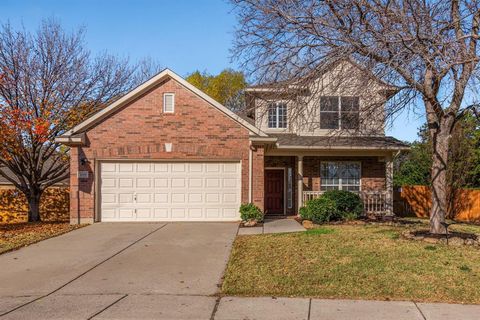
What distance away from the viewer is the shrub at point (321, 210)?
1435 centimetres

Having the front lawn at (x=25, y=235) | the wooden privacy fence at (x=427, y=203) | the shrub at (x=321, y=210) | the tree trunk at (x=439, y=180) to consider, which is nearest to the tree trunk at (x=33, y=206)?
the front lawn at (x=25, y=235)

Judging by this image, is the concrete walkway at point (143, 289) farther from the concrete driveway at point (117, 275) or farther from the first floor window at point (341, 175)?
the first floor window at point (341, 175)

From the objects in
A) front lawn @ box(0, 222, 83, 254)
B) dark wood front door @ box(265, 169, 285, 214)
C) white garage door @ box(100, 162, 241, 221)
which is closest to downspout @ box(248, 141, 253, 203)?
white garage door @ box(100, 162, 241, 221)

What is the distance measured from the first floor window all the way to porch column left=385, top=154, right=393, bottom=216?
3.88ft

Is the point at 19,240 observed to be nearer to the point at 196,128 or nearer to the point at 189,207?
the point at 189,207

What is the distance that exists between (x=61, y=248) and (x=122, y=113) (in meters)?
5.62

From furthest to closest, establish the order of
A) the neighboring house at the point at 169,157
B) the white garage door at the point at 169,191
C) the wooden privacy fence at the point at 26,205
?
1. the wooden privacy fence at the point at 26,205
2. the white garage door at the point at 169,191
3. the neighboring house at the point at 169,157

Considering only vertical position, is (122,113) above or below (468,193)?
above

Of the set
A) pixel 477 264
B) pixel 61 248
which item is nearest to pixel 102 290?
pixel 61 248

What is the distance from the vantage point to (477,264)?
8.19 meters

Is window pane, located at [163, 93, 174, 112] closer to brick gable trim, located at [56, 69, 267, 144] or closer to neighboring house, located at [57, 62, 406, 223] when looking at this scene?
neighboring house, located at [57, 62, 406, 223]

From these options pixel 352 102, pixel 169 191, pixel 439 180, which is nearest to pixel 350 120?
pixel 352 102

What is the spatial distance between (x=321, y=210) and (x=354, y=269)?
21.5ft

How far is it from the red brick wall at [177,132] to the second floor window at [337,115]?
3103mm
